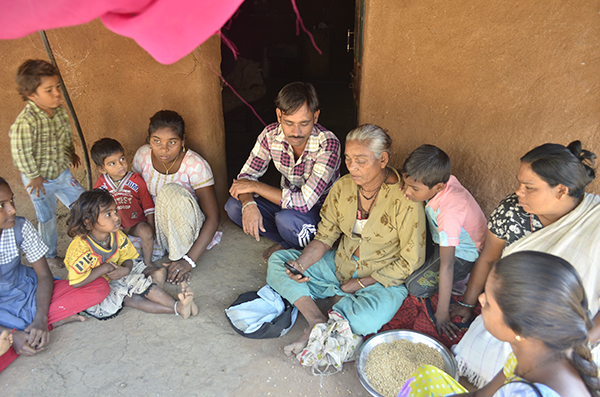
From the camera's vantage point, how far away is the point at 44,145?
2857mm

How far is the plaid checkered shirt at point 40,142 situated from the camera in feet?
8.86

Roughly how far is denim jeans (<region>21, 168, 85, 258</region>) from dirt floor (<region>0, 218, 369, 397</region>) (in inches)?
34.1

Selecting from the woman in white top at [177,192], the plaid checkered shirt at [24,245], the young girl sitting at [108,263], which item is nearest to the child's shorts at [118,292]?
the young girl sitting at [108,263]

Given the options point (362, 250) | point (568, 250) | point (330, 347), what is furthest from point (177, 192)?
point (568, 250)

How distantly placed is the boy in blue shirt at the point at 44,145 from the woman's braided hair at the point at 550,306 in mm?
2849

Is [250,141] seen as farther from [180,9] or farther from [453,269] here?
[180,9]

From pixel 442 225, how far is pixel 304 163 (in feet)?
3.48

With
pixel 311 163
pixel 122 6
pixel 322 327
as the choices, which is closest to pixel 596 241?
pixel 322 327

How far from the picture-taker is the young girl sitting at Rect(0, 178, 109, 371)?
2215mm

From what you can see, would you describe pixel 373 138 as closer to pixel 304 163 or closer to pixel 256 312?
pixel 304 163

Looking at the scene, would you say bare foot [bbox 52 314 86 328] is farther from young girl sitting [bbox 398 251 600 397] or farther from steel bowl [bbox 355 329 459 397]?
young girl sitting [bbox 398 251 600 397]

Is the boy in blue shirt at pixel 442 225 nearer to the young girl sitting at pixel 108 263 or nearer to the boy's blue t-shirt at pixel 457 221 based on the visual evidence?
the boy's blue t-shirt at pixel 457 221

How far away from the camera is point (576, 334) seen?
1.17 metres

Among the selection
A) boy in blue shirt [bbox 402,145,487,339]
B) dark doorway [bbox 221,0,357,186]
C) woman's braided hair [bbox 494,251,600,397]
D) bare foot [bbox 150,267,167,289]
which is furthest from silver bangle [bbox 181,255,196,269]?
dark doorway [bbox 221,0,357,186]
